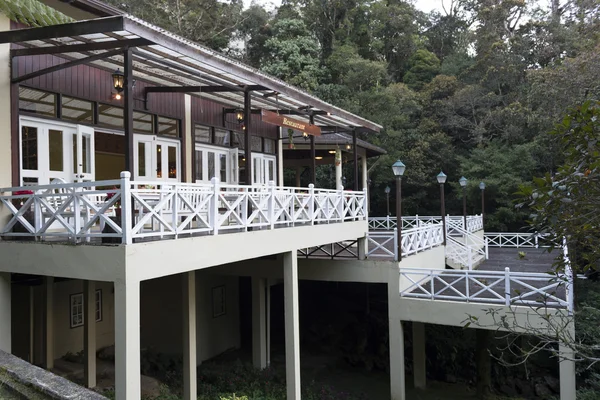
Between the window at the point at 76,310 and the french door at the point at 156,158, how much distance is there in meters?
4.07

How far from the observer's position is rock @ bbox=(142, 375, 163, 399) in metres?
10.4

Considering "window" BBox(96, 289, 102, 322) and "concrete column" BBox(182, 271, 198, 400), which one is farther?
"window" BBox(96, 289, 102, 322)

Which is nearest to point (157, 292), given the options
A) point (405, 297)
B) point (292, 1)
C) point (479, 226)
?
point (405, 297)

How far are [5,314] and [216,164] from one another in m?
7.42

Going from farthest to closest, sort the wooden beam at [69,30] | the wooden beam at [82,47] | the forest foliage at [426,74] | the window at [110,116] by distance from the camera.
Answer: the forest foliage at [426,74]
the window at [110,116]
the wooden beam at [82,47]
the wooden beam at [69,30]

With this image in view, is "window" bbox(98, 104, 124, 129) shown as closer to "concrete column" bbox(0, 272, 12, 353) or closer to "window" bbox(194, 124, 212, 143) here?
"window" bbox(194, 124, 212, 143)

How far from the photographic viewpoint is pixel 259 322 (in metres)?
13.9

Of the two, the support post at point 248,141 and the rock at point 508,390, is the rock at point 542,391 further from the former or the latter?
the support post at point 248,141

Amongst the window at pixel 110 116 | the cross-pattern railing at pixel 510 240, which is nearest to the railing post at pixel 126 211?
the window at pixel 110 116

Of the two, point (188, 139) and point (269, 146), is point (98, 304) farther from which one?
point (269, 146)

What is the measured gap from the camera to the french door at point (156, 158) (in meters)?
10.9

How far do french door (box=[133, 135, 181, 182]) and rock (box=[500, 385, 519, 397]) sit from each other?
501 inches

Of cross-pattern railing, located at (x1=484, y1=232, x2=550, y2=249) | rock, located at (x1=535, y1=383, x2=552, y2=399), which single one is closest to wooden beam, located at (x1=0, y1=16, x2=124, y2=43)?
rock, located at (x1=535, y1=383, x2=552, y2=399)

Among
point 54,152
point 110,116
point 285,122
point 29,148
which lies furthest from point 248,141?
point 29,148
